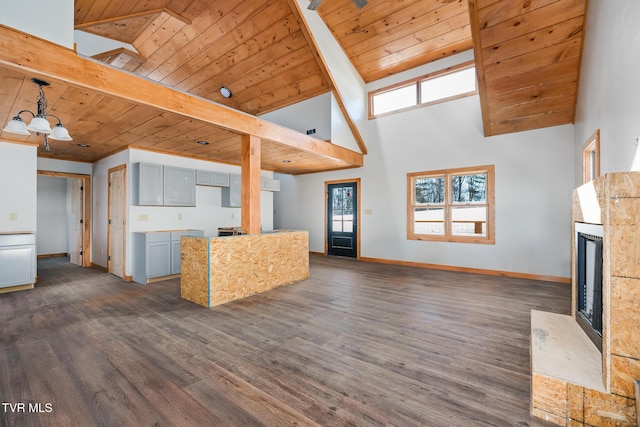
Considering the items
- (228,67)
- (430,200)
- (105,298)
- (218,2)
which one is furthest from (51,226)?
(430,200)

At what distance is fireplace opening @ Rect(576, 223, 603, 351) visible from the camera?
1.78 m

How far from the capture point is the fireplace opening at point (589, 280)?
178 cm

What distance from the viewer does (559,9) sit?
310 cm

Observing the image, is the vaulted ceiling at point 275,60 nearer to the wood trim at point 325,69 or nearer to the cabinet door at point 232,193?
the wood trim at point 325,69

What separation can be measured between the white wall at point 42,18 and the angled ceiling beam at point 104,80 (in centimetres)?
6

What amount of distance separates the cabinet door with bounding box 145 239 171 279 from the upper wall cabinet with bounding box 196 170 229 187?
4.83 ft

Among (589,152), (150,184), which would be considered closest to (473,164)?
(589,152)

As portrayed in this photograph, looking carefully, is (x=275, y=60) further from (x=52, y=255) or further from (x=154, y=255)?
(x=52, y=255)

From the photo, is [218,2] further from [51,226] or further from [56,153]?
[51,226]

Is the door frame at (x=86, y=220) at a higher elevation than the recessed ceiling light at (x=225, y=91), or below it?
below

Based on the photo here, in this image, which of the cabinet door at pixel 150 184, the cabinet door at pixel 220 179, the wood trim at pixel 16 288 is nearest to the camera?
the wood trim at pixel 16 288

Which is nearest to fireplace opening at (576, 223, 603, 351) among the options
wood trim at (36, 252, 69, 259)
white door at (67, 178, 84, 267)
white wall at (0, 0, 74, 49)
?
white wall at (0, 0, 74, 49)

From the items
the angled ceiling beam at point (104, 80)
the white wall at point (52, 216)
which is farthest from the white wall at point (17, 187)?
the angled ceiling beam at point (104, 80)

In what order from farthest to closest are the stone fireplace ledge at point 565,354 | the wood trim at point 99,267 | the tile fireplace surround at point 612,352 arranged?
1. the wood trim at point 99,267
2. the stone fireplace ledge at point 565,354
3. the tile fireplace surround at point 612,352
